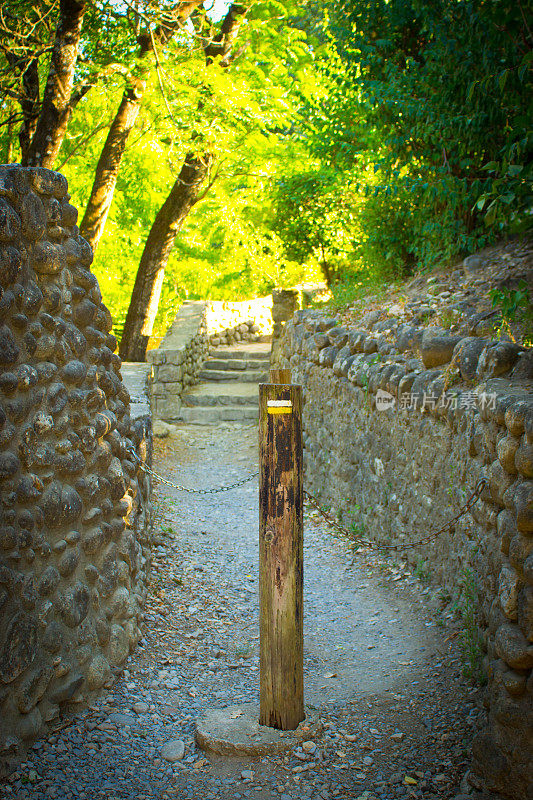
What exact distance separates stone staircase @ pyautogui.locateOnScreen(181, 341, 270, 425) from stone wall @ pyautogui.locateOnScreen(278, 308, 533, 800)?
Answer: 8.38 ft

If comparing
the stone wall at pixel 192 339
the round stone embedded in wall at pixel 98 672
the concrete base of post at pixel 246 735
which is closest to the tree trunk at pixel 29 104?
the stone wall at pixel 192 339

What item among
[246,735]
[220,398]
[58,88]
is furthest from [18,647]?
[220,398]

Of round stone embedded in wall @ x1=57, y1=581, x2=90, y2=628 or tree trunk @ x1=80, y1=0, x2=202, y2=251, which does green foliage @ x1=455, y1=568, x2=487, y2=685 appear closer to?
round stone embedded in wall @ x1=57, y1=581, x2=90, y2=628

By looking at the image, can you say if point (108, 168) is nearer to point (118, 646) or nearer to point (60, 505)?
point (60, 505)

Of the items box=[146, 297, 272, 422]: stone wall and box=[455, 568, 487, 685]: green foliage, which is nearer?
box=[455, 568, 487, 685]: green foliage

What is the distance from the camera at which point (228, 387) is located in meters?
11.8

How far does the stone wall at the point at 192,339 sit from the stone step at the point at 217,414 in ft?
0.60

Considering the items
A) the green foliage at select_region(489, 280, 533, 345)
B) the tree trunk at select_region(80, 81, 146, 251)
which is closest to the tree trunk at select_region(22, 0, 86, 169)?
the tree trunk at select_region(80, 81, 146, 251)

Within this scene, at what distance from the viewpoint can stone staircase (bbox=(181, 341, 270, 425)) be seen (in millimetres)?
10820

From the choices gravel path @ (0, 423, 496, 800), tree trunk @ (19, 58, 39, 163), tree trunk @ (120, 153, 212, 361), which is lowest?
gravel path @ (0, 423, 496, 800)

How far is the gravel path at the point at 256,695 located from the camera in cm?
293

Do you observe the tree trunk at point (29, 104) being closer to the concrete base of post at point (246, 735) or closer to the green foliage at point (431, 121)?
the green foliage at point (431, 121)

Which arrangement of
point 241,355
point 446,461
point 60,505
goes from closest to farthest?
1. point 60,505
2. point 446,461
3. point 241,355

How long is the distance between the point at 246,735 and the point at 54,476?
158 centimetres
